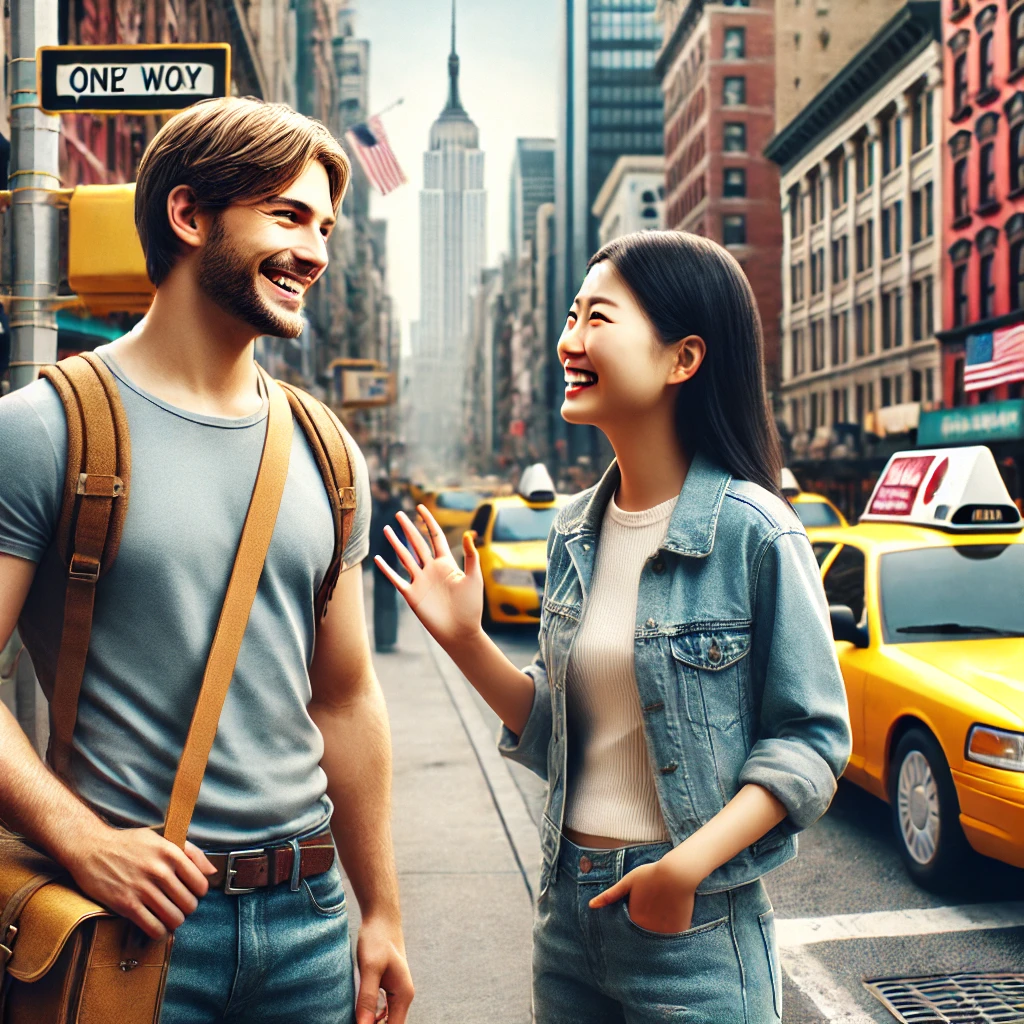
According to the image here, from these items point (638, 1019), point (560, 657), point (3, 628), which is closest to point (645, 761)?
point (560, 657)

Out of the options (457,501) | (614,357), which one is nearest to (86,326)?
(457,501)

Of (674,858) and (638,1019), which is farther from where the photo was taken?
(638,1019)

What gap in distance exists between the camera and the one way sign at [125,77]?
477 cm

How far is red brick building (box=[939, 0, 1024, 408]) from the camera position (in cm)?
3503

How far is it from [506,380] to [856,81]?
107132mm

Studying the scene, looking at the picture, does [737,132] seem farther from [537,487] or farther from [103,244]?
[103,244]

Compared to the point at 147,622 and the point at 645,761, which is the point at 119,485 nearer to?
the point at 147,622

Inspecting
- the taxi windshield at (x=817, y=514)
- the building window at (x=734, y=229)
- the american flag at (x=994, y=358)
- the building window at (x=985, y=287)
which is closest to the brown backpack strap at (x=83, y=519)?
the taxi windshield at (x=817, y=514)

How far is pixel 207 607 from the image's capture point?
1.90m

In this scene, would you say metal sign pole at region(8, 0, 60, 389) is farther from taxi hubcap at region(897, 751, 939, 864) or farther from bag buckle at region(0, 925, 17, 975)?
taxi hubcap at region(897, 751, 939, 864)

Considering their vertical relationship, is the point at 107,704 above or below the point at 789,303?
below

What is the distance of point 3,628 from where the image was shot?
5.81 feet

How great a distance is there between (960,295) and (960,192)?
10.8ft

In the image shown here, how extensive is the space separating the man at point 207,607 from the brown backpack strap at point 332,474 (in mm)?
21
